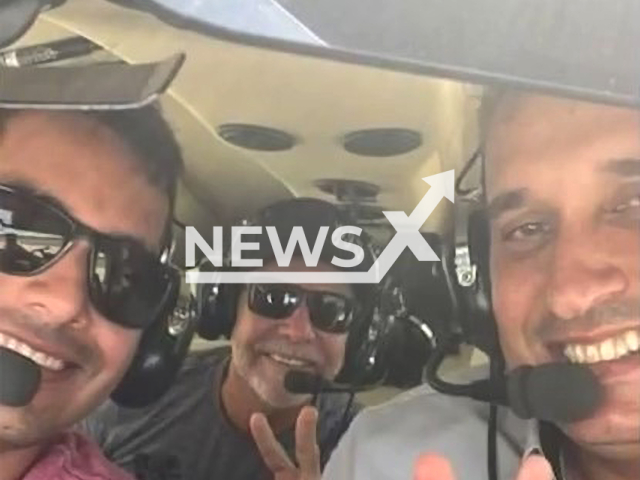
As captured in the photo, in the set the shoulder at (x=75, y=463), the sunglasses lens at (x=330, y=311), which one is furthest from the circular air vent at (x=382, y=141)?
the shoulder at (x=75, y=463)

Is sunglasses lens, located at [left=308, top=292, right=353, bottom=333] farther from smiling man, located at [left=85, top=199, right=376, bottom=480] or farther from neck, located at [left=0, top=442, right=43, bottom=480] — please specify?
neck, located at [left=0, top=442, right=43, bottom=480]

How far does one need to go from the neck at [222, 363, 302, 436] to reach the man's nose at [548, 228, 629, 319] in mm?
220

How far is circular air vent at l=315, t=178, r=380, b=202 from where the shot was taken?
1.00m

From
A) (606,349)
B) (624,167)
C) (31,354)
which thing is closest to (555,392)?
(606,349)

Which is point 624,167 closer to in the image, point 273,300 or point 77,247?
point 273,300

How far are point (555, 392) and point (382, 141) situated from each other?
0.70 feet

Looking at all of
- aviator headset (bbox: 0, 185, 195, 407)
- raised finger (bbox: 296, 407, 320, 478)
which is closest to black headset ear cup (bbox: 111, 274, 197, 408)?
aviator headset (bbox: 0, 185, 195, 407)

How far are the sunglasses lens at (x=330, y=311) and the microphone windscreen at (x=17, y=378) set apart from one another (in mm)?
209

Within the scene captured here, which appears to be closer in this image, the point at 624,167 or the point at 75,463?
the point at 624,167

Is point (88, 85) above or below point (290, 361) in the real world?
above

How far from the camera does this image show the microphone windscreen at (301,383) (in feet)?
3.42

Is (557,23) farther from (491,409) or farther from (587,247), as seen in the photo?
(491,409)

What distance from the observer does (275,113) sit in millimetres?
991

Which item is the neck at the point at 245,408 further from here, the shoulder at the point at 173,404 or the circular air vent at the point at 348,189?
the circular air vent at the point at 348,189
